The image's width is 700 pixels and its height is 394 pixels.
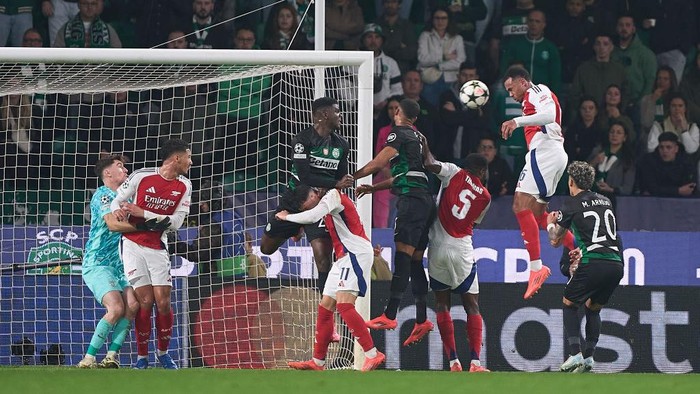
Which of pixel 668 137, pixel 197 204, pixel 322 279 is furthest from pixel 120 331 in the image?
pixel 668 137

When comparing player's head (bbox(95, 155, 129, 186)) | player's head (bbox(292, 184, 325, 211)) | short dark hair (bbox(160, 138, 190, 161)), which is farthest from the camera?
player's head (bbox(95, 155, 129, 186))

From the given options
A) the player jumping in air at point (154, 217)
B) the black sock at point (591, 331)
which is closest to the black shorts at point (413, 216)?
the black sock at point (591, 331)

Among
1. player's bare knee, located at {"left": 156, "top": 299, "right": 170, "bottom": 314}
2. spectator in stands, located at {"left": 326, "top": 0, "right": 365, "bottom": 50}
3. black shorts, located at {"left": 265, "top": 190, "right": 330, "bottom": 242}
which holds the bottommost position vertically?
player's bare knee, located at {"left": 156, "top": 299, "right": 170, "bottom": 314}

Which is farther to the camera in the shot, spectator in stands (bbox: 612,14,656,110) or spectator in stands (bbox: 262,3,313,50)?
spectator in stands (bbox: 612,14,656,110)

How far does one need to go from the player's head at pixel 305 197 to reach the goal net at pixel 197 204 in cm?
80

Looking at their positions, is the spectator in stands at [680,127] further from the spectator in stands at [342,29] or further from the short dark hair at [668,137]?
the spectator in stands at [342,29]

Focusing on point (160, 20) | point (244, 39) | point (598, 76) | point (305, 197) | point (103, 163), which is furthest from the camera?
point (598, 76)

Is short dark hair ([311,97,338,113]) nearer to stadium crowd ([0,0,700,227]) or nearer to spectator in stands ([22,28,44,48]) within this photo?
stadium crowd ([0,0,700,227])

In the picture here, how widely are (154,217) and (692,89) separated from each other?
8.44 meters

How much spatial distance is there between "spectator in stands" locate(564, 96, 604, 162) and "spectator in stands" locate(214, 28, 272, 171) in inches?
171

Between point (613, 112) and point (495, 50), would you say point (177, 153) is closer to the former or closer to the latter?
point (495, 50)

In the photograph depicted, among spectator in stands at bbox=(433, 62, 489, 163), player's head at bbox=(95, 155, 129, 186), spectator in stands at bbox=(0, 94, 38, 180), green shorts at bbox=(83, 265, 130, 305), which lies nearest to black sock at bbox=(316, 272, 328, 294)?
green shorts at bbox=(83, 265, 130, 305)

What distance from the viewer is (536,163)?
12.2m

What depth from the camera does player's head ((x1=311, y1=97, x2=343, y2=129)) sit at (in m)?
11.8
